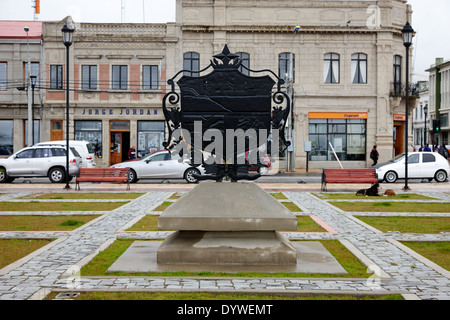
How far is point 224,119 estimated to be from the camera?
825 cm

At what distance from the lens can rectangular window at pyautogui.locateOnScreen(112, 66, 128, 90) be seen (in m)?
37.0

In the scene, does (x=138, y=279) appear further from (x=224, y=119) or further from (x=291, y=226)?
(x=224, y=119)

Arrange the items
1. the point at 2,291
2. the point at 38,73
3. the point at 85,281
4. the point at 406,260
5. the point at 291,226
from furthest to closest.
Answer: the point at 38,73
the point at 406,260
the point at 291,226
the point at 85,281
the point at 2,291

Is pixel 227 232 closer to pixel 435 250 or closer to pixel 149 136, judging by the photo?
pixel 435 250

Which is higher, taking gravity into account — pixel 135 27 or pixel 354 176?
pixel 135 27

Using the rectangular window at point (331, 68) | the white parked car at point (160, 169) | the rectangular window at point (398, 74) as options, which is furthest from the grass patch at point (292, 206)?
the rectangular window at point (398, 74)

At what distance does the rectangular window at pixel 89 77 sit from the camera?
3691 cm

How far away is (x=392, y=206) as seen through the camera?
50.1 feet

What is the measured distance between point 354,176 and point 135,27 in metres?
22.1

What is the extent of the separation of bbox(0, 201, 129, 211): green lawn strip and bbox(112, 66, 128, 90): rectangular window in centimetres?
2183

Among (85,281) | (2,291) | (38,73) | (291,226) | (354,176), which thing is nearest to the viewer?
(2,291)

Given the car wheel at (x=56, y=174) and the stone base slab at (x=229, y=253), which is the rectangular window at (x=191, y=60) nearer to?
the car wheel at (x=56, y=174)

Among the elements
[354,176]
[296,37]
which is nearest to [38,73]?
[296,37]

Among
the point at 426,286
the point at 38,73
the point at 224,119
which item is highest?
the point at 38,73
